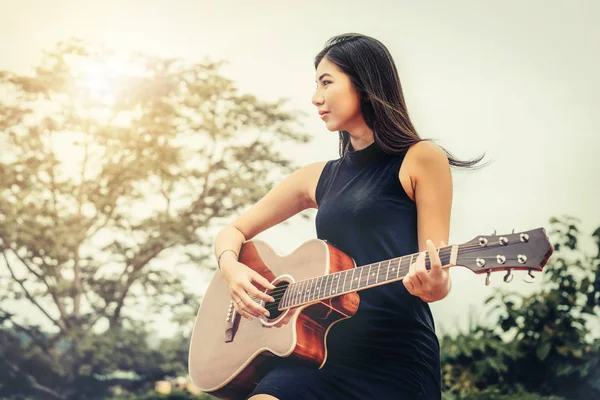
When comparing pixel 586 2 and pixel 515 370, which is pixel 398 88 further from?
pixel 586 2

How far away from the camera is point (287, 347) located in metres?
1.49

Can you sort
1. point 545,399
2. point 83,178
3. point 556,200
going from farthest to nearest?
1. point 83,178
2. point 556,200
3. point 545,399

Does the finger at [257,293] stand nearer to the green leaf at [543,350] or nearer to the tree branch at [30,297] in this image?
the green leaf at [543,350]

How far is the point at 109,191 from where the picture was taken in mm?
5742

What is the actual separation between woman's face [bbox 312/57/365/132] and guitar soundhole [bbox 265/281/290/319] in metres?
0.37

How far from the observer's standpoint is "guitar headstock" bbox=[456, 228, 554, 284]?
1186 millimetres

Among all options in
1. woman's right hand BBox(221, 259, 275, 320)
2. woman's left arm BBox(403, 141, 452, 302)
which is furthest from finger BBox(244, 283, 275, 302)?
woman's left arm BBox(403, 141, 452, 302)

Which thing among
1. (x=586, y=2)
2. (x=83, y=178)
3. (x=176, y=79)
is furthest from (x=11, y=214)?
(x=586, y=2)

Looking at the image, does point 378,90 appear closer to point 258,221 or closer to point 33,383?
point 258,221

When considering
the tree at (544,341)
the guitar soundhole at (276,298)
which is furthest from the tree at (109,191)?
the guitar soundhole at (276,298)

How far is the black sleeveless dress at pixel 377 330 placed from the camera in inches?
56.7

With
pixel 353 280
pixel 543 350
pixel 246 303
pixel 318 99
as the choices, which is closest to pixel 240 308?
pixel 246 303

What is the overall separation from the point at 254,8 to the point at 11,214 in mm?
2395

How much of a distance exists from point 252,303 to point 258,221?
320 millimetres
